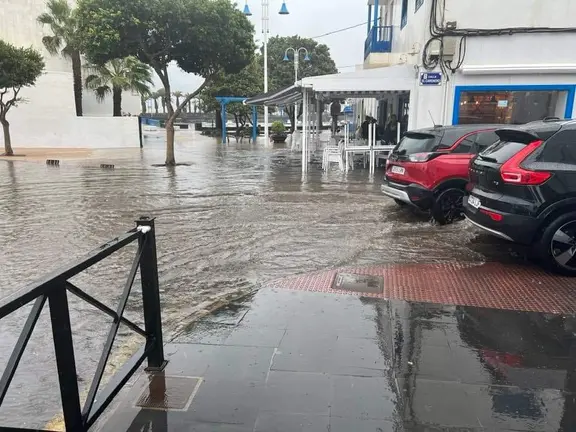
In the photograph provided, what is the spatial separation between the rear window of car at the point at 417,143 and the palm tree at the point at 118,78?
22.3 meters

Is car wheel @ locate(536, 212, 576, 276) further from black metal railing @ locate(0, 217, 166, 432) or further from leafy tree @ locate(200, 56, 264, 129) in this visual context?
leafy tree @ locate(200, 56, 264, 129)

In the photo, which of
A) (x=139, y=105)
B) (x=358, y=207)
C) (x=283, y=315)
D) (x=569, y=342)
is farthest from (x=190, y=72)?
(x=139, y=105)

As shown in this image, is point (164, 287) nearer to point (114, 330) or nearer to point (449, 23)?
point (114, 330)

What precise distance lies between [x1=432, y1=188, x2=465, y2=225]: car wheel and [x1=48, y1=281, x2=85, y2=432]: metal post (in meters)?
6.82

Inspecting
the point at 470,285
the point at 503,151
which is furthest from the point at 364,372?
the point at 503,151

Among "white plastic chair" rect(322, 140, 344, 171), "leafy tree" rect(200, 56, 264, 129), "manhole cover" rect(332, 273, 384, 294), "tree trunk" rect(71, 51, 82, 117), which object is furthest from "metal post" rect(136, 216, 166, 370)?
"leafy tree" rect(200, 56, 264, 129)

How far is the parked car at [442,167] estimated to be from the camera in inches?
316

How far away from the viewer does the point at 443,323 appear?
425cm

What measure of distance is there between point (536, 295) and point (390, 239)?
8.95ft

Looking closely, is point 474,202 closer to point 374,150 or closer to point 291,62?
point 374,150

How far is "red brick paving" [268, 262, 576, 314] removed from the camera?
482 centimetres

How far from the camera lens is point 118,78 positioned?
27.6 metres

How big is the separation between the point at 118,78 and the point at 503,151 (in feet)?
85.3

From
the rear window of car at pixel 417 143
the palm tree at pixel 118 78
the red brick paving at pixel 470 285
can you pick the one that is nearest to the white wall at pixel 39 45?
the palm tree at pixel 118 78
